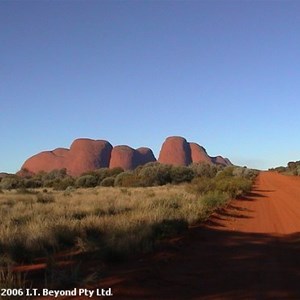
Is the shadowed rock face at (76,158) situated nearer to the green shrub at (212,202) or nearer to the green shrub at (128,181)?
the green shrub at (128,181)

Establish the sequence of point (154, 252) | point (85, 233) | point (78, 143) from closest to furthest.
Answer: point (154, 252) < point (85, 233) < point (78, 143)

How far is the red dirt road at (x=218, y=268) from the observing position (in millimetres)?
7782

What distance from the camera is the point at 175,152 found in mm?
154125

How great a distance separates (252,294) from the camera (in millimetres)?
7637

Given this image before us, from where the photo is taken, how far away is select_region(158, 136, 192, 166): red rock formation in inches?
5910

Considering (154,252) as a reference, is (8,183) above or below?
above

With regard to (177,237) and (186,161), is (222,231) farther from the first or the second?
(186,161)

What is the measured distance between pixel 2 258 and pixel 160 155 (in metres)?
145

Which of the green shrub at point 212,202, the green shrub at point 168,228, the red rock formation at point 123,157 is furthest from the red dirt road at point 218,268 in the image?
the red rock formation at point 123,157

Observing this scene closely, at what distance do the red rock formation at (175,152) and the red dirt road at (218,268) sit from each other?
134 meters

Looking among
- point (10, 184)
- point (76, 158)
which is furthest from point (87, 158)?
point (10, 184)

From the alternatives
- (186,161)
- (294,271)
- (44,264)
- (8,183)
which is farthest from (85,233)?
(186,161)

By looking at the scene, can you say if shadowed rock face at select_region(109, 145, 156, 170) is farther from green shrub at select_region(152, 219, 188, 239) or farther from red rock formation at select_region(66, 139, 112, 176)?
green shrub at select_region(152, 219, 188, 239)

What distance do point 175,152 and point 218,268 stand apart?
144634 millimetres
